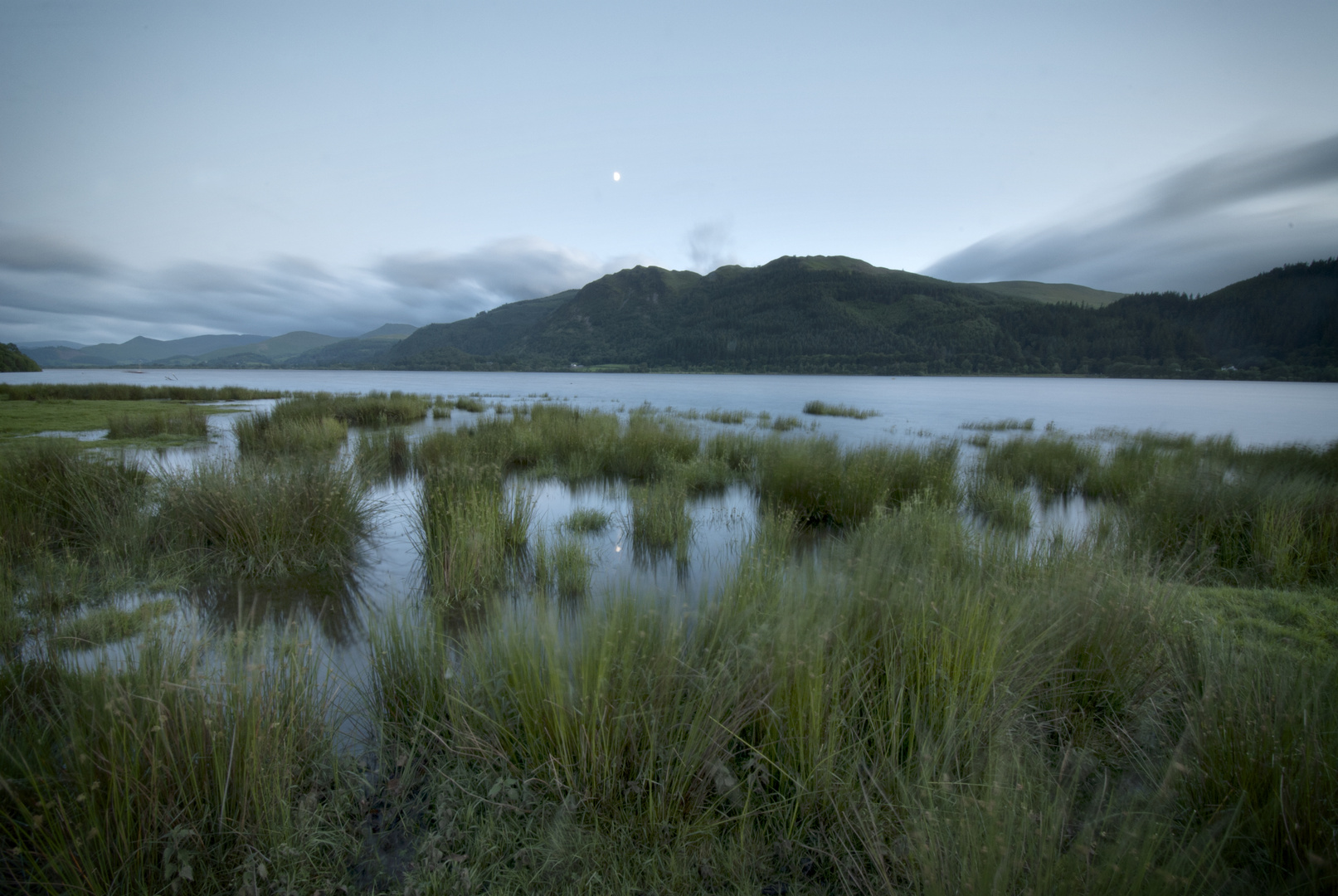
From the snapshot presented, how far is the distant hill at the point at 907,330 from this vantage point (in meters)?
78.9

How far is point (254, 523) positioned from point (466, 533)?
2.27m

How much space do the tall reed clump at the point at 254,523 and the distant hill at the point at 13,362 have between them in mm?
88272

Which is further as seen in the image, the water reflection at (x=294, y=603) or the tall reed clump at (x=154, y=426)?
the tall reed clump at (x=154, y=426)

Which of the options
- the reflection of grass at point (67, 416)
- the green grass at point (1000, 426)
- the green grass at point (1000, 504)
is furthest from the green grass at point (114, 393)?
the green grass at point (1000, 426)

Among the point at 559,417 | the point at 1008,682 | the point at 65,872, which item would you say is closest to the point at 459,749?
the point at 65,872

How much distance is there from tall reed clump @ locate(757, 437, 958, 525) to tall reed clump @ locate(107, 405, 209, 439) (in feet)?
51.0

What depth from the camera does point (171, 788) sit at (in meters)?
1.93

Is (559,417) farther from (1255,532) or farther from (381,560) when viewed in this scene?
(1255,532)

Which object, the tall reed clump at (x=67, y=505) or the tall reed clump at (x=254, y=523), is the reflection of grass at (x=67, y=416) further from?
the tall reed clump at (x=254, y=523)

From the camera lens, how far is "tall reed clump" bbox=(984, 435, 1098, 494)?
1066cm

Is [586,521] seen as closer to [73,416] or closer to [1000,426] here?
[73,416]

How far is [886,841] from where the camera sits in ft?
6.88

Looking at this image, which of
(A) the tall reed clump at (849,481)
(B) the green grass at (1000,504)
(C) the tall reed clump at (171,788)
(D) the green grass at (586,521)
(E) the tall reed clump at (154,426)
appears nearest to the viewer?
(C) the tall reed clump at (171,788)

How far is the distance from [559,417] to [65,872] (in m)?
15.4
